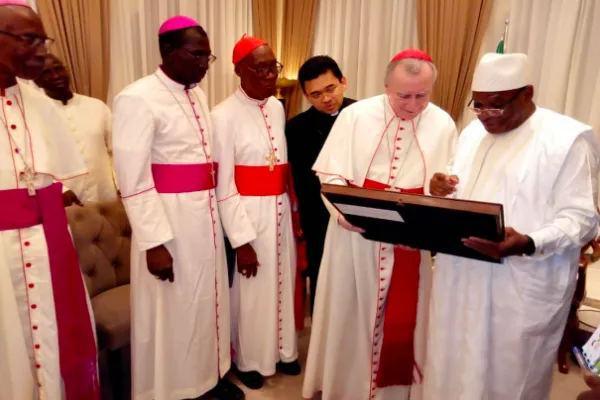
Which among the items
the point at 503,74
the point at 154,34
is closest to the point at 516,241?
the point at 503,74

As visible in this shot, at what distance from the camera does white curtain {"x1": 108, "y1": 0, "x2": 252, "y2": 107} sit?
3.90m

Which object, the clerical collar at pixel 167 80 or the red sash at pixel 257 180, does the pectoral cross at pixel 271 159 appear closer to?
the red sash at pixel 257 180

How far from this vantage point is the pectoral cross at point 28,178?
177 cm

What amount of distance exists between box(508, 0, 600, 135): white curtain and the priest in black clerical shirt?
6.48 feet

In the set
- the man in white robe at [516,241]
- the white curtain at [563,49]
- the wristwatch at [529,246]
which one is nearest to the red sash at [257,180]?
the man in white robe at [516,241]

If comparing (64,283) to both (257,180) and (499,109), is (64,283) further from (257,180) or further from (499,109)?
(499,109)

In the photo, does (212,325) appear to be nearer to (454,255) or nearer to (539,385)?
(454,255)

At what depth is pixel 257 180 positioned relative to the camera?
102 inches

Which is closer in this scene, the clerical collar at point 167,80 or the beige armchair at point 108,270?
the clerical collar at point 167,80

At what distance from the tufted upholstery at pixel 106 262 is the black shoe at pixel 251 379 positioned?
28.8 inches

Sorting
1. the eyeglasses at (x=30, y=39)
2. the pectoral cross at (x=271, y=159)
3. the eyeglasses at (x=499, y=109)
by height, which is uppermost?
the eyeglasses at (x=30, y=39)

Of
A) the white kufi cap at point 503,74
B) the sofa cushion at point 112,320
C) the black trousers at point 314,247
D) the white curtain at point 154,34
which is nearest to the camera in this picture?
the white kufi cap at point 503,74

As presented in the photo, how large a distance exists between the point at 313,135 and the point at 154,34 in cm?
214

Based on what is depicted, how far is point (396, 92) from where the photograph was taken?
2.14 m
